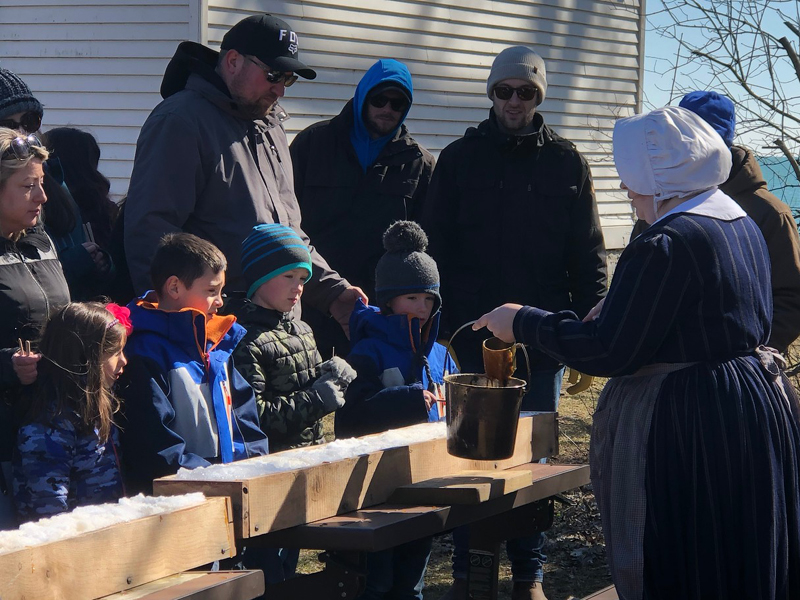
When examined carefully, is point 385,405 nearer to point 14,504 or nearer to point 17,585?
point 14,504

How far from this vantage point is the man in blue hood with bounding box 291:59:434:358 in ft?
15.5

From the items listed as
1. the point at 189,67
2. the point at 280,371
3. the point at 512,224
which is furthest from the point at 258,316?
the point at 512,224

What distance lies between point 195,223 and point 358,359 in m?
0.81

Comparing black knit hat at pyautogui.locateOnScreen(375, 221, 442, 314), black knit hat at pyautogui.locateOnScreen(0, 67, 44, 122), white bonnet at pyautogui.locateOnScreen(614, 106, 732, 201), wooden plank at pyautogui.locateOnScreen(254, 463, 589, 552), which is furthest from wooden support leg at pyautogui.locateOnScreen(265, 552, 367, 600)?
black knit hat at pyautogui.locateOnScreen(0, 67, 44, 122)

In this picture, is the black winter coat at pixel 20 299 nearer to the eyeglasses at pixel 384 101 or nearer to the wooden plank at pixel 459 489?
the wooden plank at pixel 459 489

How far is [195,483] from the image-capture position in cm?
246

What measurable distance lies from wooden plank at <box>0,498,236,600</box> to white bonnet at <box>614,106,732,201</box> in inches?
54.2

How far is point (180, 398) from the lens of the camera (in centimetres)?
311

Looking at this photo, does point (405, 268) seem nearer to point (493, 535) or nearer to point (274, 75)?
point (274, 75)

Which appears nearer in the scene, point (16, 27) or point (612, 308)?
A: point (612, 308)

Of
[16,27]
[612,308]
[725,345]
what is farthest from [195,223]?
[16,27]

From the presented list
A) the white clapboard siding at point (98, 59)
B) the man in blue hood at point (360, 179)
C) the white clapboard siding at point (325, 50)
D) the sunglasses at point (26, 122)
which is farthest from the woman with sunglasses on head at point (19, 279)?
the white clapboard siding at point (98, 59)

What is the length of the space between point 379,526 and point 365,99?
2709mm

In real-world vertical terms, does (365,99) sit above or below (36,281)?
above
